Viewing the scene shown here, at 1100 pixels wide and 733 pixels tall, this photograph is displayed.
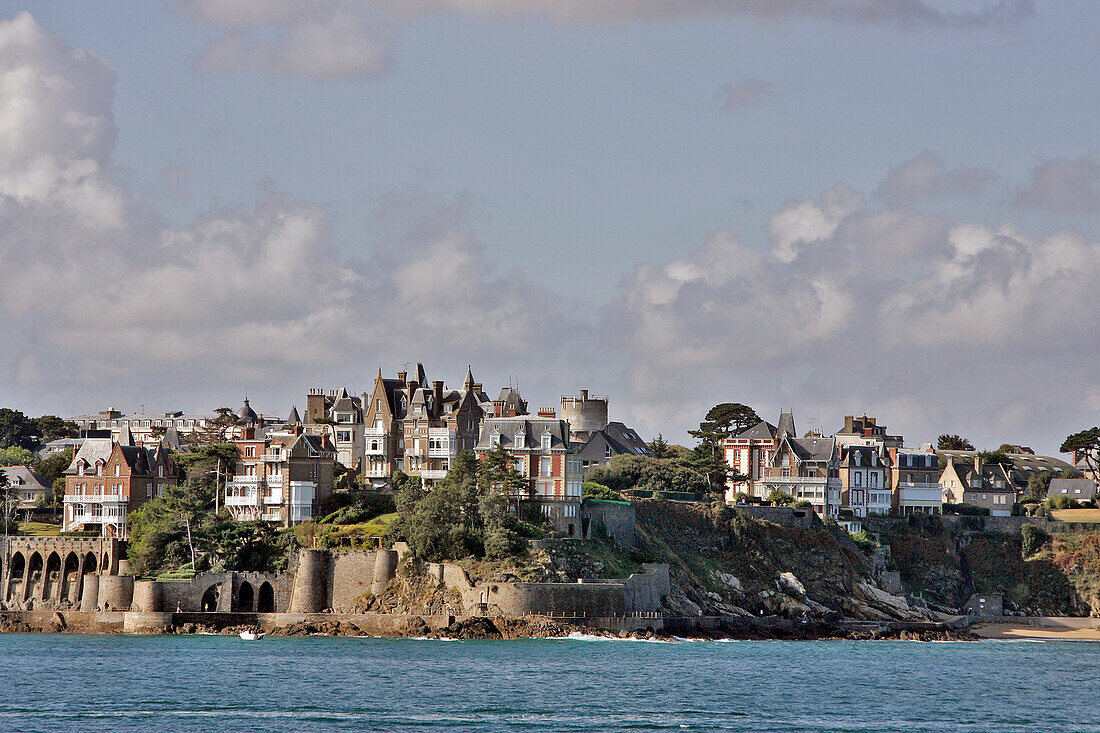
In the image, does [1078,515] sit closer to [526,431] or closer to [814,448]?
[814,448]

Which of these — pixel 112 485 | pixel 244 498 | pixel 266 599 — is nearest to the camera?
pixel 266 599

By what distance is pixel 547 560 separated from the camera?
91125 millimetres

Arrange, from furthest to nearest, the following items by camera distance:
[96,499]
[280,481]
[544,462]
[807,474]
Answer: [807,474] → [96,499] → [280,481] → [544,462]

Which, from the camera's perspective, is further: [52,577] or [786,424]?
[786,424]

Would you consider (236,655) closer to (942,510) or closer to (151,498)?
(151,498)

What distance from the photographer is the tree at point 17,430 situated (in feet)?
544

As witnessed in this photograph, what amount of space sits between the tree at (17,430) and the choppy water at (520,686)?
77364 millimetres

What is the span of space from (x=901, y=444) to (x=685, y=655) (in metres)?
65.7

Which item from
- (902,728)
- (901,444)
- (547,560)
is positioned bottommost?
(902,728)

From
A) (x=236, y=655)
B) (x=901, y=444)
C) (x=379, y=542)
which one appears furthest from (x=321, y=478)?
(x=901, y=444)

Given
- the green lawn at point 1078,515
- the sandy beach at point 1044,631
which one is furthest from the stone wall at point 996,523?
the sandy beach at point 1044,631

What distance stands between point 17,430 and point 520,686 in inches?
4415

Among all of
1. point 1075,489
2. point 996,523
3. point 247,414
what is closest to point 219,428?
point 247,414

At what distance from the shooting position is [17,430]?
167 metres
